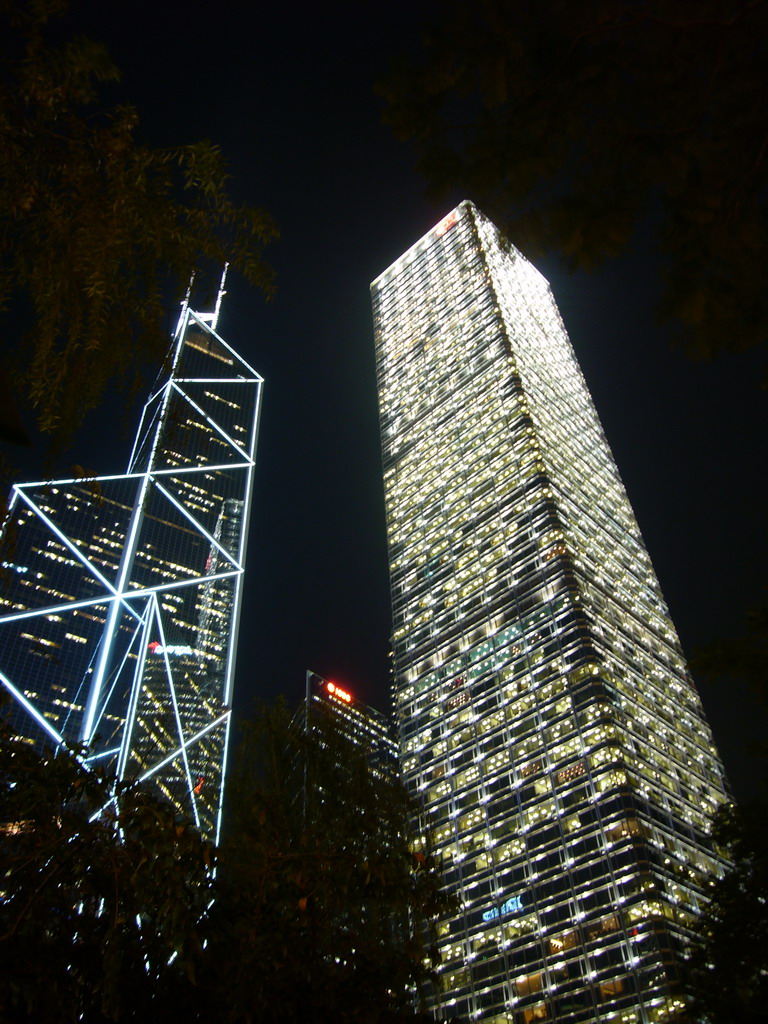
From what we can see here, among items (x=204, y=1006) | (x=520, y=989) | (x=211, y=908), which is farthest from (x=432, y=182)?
(x=520, y=989)

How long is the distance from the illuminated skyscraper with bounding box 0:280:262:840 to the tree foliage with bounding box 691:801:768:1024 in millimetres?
19146

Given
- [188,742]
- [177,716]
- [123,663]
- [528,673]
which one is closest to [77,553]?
[123,663]

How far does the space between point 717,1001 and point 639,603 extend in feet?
175

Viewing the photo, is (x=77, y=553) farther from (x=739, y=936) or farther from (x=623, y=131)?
(x=623, y=131)

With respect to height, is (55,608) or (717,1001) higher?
(55,608)

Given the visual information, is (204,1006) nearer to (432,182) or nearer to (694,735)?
(432,182)

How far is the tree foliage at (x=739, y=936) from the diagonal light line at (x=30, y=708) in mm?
23904

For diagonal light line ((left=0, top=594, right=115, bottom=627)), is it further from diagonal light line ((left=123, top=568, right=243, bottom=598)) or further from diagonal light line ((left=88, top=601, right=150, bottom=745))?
diagonal light line ((left=88, top=601, right=150, bottom=745))

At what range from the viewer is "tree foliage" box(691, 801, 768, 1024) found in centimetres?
1573

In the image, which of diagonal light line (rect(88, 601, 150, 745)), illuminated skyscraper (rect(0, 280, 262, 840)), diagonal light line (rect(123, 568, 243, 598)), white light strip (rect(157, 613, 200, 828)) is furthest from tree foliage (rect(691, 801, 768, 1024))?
diagonal light line (rect(123, 568, 243, 598))

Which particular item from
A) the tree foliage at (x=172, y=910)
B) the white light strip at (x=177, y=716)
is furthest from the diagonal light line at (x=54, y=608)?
the tree foliage at (x=172, y=910)

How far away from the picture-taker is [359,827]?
4.77 m

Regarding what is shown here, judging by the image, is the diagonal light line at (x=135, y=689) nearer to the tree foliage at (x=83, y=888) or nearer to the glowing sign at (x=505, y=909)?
the tree foliage at (x=83, y=888)

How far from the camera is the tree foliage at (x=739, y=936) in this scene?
15727 mm
